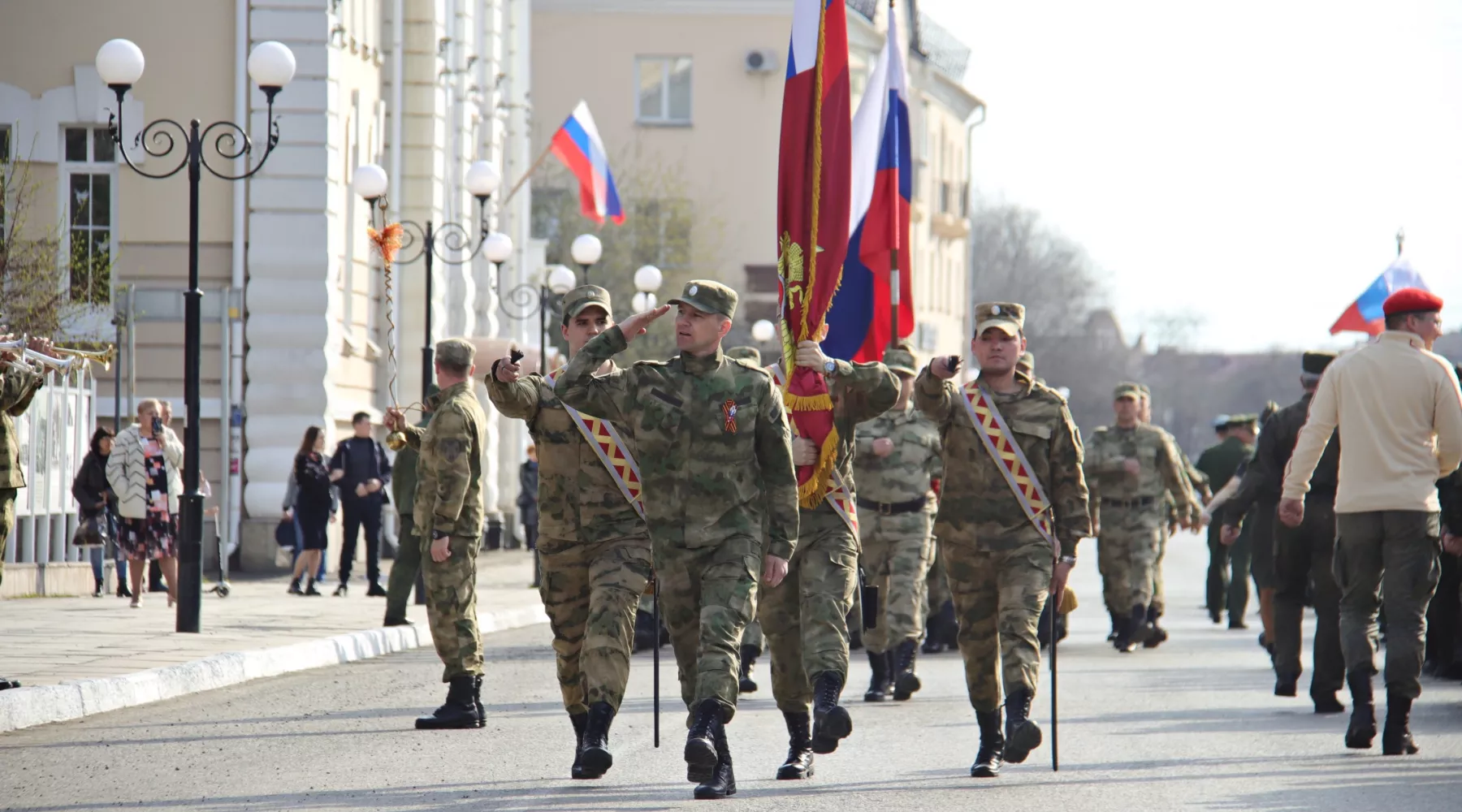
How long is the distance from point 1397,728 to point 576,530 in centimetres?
389

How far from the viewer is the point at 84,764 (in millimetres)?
9406

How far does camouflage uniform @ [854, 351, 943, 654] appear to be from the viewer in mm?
13562

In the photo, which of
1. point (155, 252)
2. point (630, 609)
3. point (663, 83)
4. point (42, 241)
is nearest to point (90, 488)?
point (42, 241)

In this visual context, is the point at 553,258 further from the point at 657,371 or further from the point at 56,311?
the point at 657,371

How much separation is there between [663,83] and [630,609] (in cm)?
4649

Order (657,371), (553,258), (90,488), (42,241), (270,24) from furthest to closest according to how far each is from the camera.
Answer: (553,258)
(270,24)
(42,241)
(90,488)
(657,371)

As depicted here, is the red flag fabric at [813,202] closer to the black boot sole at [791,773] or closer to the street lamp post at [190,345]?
the black boot sole at [791,773]

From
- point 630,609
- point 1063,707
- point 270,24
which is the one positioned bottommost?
point 1063,707

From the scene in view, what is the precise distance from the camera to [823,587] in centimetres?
926

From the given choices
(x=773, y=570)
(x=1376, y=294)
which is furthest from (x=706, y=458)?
(x=1376, y=294)

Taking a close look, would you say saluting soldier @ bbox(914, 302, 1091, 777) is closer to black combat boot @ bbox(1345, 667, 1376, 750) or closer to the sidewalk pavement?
black combat boot @ bbox(1345, 667, 1376, 750)

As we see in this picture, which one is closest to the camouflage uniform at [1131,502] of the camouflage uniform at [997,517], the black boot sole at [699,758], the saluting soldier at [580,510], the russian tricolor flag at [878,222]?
the russian tricolor flag at [878,222]

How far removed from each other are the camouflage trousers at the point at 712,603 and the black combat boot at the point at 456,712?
2.58m

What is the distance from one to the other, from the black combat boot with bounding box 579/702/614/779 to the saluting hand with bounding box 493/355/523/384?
4.43 feet
